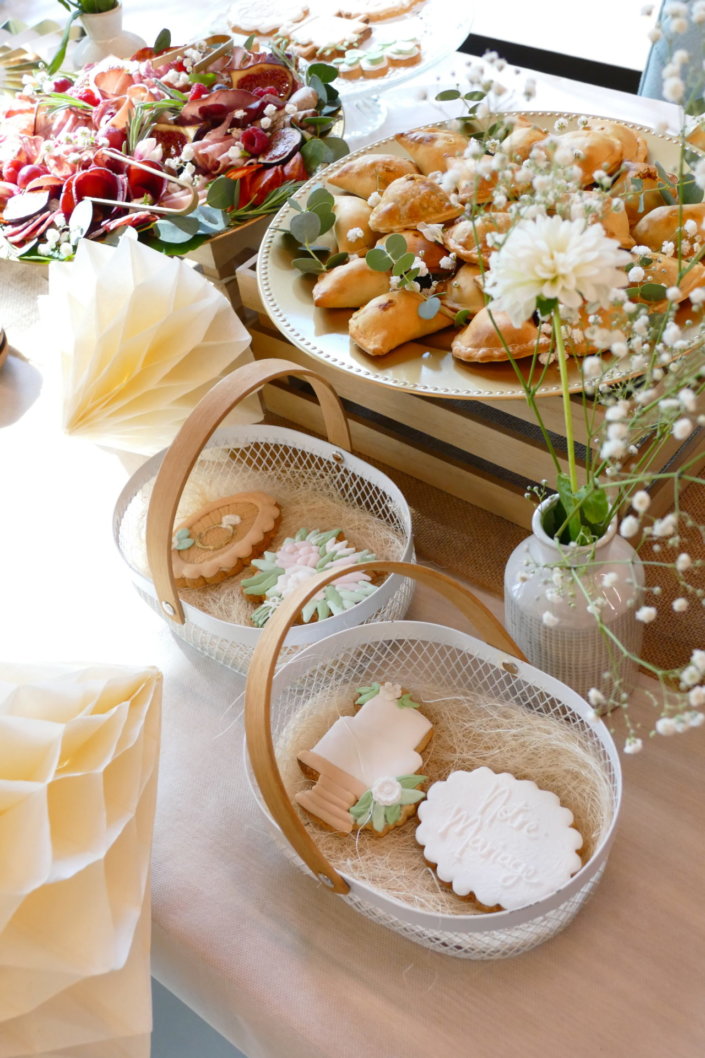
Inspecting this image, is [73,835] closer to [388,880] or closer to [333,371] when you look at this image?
[388,880]

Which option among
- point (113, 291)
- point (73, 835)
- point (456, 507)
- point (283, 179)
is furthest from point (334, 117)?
point (73, 835)

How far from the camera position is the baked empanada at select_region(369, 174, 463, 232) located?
2.94 ft

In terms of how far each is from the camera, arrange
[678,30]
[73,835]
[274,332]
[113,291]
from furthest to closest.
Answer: [274,332], [113,291], [73,835], [678,30]

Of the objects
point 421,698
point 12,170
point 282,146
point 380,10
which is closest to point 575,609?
point 421,698

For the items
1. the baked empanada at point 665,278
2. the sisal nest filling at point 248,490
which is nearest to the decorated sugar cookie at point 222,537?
the sisal nest filling at point 248,490

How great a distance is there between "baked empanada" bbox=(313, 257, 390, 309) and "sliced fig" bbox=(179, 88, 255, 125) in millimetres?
403

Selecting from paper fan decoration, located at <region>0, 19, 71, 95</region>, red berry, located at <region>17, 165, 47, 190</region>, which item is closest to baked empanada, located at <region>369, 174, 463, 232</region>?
red berry, located at <region>17, 165, 47, 190</region>

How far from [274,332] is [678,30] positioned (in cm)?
60

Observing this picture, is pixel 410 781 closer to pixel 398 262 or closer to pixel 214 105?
pixel 398 262

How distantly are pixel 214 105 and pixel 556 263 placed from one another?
82 centimetres

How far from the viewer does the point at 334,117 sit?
1.15m

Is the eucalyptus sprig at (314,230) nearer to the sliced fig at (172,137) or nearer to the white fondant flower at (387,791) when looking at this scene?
the sliced fig at (172,137)

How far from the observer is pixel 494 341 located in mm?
783

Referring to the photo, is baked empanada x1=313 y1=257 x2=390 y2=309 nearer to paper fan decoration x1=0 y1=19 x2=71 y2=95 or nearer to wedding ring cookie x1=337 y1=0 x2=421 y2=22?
wedding ring cookie x1=337 y1=0 x2=421 y2=22
